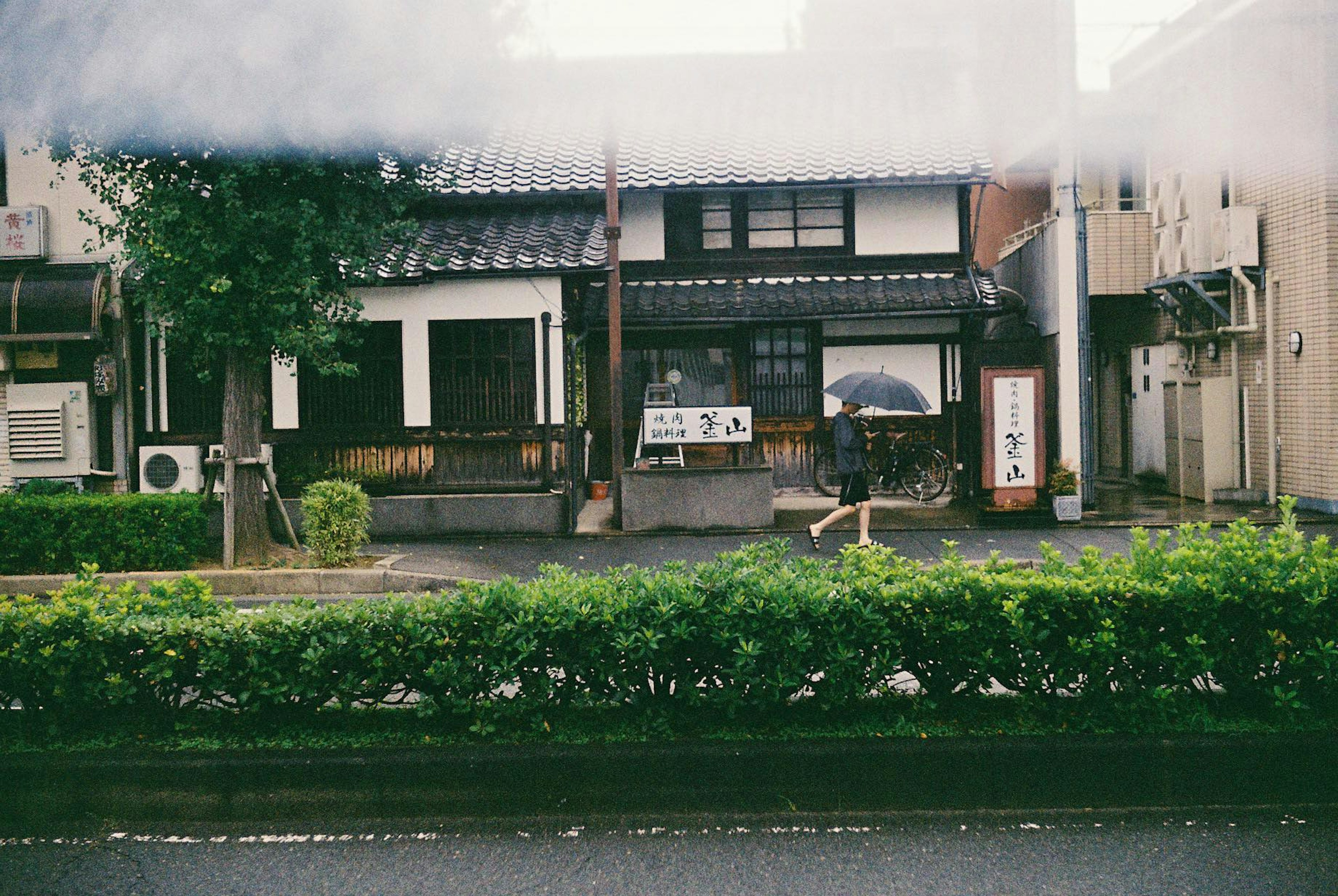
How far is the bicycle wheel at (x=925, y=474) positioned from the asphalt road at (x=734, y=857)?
1294cm

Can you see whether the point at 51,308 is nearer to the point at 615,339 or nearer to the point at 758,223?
the point at 615,339

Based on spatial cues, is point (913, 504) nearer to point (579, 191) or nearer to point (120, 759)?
point (579, 191)

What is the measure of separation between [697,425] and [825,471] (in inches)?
131

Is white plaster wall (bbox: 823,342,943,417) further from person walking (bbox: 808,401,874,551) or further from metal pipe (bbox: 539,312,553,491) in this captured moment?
metal pipe (bbox: 539,312,553,491)

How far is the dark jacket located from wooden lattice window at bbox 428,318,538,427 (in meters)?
4.95

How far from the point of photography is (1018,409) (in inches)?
580

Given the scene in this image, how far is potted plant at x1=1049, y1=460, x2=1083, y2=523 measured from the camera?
14820 millimetres

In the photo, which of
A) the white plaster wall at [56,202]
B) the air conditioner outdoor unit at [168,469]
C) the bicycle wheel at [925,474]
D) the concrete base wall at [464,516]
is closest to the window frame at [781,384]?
the bicycle wheel at [925,474]

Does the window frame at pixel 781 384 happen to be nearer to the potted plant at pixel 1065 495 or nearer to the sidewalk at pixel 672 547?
the sidewalk at pixel 672 547

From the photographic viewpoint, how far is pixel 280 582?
439 inches

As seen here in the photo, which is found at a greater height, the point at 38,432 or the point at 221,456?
the point at 38,432

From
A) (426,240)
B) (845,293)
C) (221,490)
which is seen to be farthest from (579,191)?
(221,490)

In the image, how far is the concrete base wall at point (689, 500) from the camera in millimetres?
14648

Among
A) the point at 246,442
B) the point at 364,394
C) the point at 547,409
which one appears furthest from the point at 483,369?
the point at 246,442
